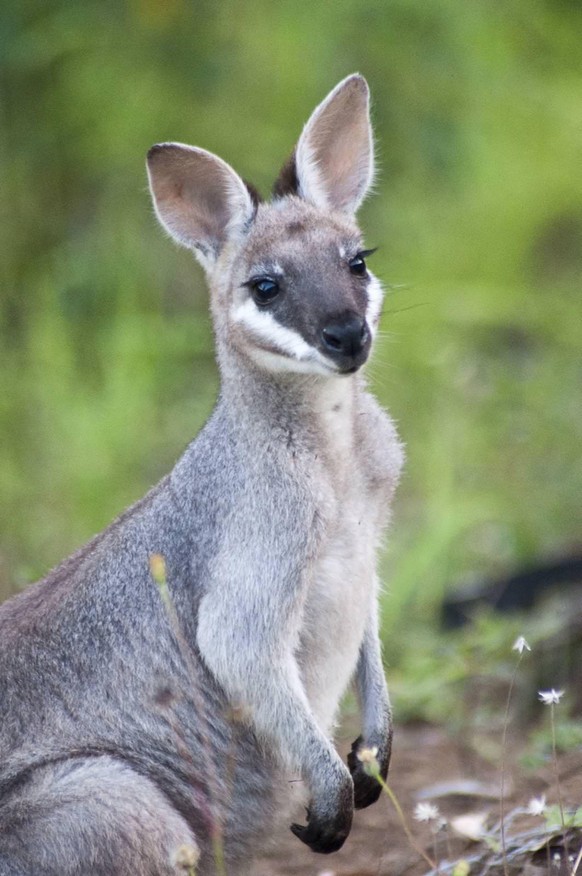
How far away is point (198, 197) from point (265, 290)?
1.76 feet

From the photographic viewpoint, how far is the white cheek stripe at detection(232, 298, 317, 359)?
147 inches

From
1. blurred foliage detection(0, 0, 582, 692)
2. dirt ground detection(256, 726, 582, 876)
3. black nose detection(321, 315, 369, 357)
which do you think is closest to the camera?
black nose detection(321, 315, 369, 357)

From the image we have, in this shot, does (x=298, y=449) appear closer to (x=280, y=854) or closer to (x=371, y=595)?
(x=371, y=595)

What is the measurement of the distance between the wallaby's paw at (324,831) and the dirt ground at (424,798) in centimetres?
33

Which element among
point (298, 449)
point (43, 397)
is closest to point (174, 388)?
point (43, 397)

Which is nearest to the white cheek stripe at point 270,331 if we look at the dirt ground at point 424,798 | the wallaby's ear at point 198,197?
the wallaby's ear at point 198,197

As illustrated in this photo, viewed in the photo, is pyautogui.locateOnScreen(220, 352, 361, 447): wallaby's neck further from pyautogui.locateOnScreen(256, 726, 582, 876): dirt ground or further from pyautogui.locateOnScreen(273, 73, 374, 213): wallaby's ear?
pyautogui.locateOnScreen(256, 726, 582, 876): dirt ground

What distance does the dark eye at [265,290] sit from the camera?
388cm

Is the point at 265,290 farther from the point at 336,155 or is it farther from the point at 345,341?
the point at 336,155

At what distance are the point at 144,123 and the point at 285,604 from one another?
15.0ft

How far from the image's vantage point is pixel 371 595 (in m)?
4.30

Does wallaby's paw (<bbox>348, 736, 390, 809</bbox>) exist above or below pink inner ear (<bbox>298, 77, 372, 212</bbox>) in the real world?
below

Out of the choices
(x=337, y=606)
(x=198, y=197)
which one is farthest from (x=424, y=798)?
(x=198, y=197)

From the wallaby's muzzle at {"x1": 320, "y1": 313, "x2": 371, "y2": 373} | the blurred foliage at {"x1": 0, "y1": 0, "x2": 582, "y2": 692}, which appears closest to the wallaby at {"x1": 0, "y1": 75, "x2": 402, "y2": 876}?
the wallaby's muzzle at {"x1": 320, "y1": 313, "x2": 371, "y2": 373}
